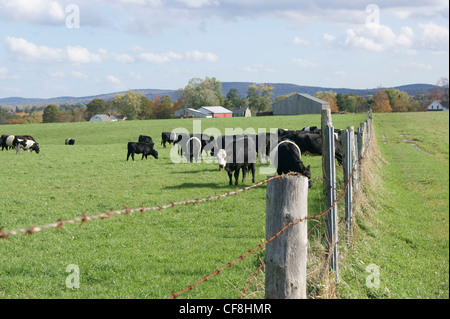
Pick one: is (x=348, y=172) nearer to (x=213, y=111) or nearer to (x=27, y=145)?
(x=27, y=145)

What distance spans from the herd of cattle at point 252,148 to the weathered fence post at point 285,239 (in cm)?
1165

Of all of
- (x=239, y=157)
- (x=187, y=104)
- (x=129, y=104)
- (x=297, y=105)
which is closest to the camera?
(x=239, y=157)

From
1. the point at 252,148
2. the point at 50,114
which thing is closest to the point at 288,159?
the point at 252,148

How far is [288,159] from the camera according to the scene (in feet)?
51.1

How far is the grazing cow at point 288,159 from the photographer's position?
15209 mm

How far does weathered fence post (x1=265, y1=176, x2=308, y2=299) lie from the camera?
3.25 metres

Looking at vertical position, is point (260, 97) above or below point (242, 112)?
above

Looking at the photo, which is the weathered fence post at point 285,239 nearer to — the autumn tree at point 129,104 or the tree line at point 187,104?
the tree line at point 187,104

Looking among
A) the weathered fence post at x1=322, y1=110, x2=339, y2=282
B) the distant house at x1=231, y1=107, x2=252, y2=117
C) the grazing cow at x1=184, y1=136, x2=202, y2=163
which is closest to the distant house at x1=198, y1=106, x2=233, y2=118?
the distant house at x1=231, y1=107, x2=252, y2=117

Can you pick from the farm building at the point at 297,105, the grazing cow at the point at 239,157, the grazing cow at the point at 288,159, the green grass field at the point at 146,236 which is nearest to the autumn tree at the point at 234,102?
the farm building at the point at 297,105

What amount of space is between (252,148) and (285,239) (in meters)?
13.5

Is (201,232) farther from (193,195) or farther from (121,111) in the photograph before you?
(121,111)
